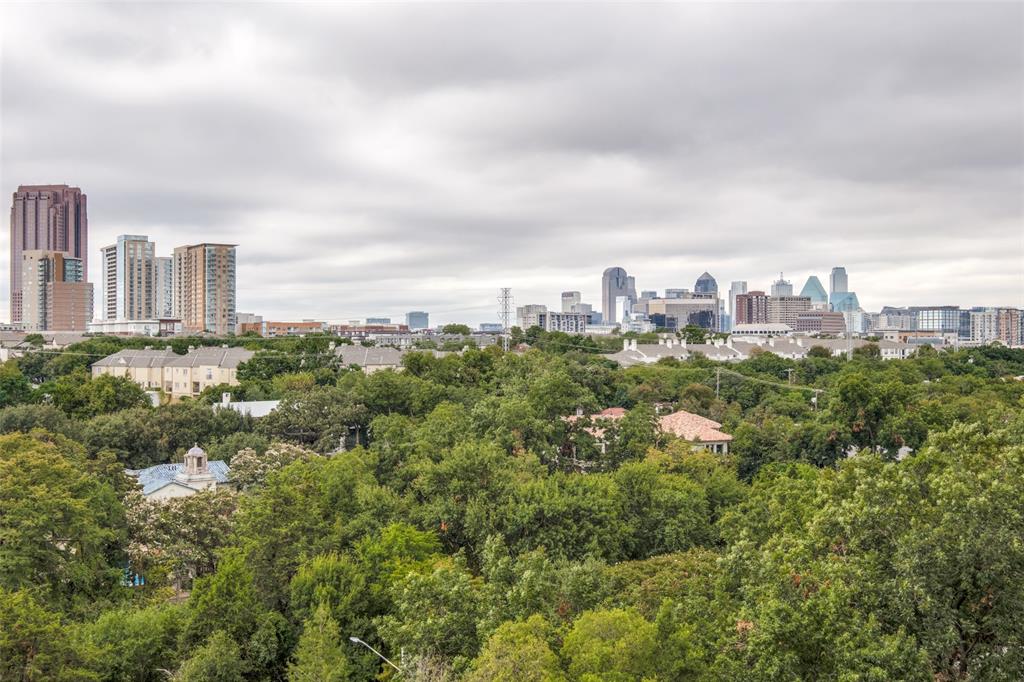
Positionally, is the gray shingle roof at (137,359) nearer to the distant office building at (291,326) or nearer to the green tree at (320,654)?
the green tree at (320,654)

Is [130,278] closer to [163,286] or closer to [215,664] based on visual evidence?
[163,286]

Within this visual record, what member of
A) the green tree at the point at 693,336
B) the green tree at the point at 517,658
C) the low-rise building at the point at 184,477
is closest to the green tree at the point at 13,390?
the low-rise building at the point at 184,477

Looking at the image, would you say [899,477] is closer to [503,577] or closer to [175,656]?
[503,577]

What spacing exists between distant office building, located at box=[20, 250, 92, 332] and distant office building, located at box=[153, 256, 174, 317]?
44.6 feet

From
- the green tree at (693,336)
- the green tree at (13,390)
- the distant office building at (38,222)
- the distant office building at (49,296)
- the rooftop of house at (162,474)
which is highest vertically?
the distant office building at (38,222)

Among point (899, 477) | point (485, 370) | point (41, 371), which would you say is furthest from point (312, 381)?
point (899, 477)

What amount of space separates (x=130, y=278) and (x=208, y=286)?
82.1 ft

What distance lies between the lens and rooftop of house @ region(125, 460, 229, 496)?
117 ft

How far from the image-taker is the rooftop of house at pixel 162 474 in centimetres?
3559

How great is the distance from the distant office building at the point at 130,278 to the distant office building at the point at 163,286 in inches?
17.9

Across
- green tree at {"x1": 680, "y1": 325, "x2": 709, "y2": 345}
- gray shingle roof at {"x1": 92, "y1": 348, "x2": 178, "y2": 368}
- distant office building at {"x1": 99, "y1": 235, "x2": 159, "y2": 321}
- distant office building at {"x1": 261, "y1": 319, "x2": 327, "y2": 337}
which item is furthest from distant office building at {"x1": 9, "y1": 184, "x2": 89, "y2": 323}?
green tree at {"x1": 680, "y1": 325, "x2": 709, "y2": 345}

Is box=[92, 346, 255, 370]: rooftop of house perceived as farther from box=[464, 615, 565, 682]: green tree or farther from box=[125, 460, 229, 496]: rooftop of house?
box=[464, 615, 565, 682]: green tree

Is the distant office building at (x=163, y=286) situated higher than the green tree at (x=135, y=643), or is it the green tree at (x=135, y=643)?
the distant office building at (x=163, y=286)

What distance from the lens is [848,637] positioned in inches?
528
